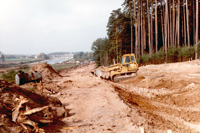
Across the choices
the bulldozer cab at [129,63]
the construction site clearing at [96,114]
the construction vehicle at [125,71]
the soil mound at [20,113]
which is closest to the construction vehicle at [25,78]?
the construction vehicle at [125,71]

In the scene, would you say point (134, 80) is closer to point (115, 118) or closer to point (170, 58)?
point (115, 118)

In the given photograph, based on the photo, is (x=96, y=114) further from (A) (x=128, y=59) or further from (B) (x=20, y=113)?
(A) (x=128, y=59)

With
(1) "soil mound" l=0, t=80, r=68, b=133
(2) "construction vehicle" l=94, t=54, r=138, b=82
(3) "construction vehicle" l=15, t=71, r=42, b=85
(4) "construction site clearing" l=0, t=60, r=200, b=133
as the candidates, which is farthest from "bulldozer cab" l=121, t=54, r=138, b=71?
(1) "soil mound" l=0, t=80, r=68, b=133

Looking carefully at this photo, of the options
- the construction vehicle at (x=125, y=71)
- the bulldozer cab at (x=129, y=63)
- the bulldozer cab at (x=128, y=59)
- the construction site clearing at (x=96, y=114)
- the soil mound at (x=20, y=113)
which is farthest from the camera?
the bulldozer cab at (x=128, y=59)

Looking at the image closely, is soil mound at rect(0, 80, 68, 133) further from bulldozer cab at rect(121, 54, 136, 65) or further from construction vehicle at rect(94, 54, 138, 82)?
bulldozer cab at rect(121, 54, 136, 65)

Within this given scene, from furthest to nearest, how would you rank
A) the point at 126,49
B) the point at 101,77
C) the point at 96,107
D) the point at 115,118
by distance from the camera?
the point at 126,49, the point at 101,77, the point at 96,107, the point at 115,118

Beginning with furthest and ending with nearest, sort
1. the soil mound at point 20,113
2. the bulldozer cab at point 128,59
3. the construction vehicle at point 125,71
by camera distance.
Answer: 1. the bulldozer cab at point 128,59
2. the construction vehicle at point 125,71
3. the soil mound at point 20,113

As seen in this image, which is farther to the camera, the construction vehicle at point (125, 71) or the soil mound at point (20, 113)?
the construction vehicle at point (125, 71)

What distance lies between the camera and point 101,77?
765 inches

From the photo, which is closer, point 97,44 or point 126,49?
point 126,49

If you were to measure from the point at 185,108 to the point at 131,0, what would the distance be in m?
32.7

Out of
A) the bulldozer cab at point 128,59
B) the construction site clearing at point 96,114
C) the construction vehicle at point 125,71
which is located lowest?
Result: the construction site clearing at point 96,114

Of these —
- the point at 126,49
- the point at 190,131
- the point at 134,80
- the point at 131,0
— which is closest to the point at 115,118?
the point at 190,131

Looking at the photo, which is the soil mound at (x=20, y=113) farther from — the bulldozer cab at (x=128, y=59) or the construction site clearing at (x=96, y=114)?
the bulldozer cab at (x=128, y=59)
